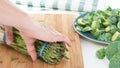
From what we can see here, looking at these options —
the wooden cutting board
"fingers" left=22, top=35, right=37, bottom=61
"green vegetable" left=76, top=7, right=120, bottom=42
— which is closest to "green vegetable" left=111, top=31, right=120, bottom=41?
"green vegetable" left=76, top=7, right=120, bottom=42

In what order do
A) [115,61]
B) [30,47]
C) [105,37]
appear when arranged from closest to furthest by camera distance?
1. [115,61]
2. [30,47]
3. [105,37]

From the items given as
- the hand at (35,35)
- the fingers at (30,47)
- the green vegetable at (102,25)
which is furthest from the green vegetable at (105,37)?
the fingers at (30,47)

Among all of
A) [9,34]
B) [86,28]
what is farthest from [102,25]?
[9,34]

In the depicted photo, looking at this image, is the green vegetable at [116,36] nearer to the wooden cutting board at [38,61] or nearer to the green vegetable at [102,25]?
the green vegetable at [102,25]

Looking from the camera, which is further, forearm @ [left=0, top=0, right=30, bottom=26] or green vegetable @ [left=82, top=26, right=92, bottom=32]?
green vegetable @ [left=82, top=26, right=92, bottom=32]

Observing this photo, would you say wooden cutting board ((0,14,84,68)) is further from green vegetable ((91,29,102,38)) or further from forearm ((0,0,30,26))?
forearm ((0,0,30,26))

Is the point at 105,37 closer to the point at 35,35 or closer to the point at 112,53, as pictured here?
the point at 112,53

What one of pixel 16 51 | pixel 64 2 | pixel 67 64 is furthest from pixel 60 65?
pixel 64 2

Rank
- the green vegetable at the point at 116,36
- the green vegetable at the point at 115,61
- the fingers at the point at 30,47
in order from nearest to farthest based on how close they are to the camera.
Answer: the green vegetable at the point at 115,61 → the fingers at the point at 30,47 → the green vegetable at the point at 116,36
